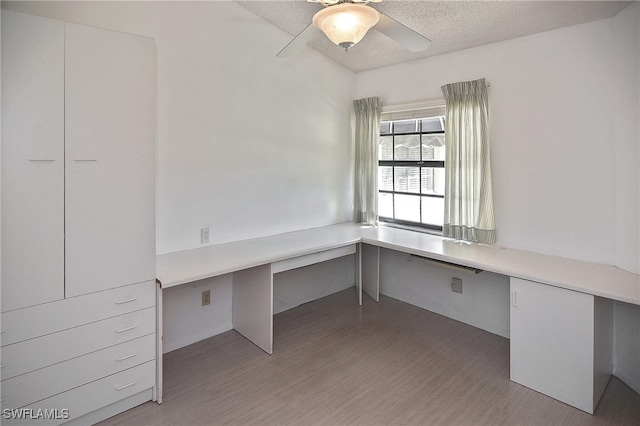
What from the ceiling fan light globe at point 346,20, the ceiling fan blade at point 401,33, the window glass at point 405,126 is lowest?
the window glass at point 405,126

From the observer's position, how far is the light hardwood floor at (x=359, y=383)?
2.11 meters

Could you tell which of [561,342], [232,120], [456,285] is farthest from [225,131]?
[561,342]

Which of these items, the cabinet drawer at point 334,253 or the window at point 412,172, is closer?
the cabinet drawer at point 334,253

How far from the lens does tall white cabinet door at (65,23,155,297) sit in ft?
6.12

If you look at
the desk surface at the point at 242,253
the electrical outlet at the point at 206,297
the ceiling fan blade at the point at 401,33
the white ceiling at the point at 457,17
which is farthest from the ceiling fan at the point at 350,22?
the electrical outlet at the point at 206,297

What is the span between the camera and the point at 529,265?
8.17ft

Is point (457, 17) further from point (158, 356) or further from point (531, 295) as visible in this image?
point (158, 356)

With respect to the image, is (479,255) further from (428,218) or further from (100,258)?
(100,258)

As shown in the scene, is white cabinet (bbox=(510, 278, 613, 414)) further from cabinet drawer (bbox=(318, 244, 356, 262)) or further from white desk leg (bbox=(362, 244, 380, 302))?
white desk leg (bbox=(362, 244, 380, 302))

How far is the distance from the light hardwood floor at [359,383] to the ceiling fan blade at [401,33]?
216 centimetres

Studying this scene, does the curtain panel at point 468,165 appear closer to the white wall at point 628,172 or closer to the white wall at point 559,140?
the white wall at point 559,140

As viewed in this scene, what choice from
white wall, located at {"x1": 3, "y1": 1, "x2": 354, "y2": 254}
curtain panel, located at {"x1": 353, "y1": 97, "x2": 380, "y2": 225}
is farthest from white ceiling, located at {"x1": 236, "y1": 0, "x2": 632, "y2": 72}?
curtain panel, located at {"x1": 353, "y1": 97, "x2": 380, "y2": 225}

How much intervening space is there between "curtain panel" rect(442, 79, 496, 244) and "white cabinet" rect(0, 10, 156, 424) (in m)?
2.37

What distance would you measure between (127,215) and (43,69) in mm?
794
